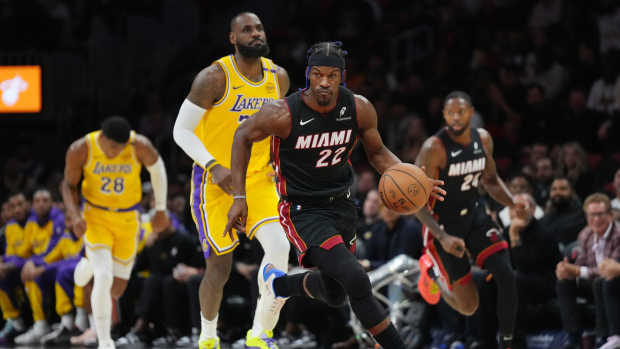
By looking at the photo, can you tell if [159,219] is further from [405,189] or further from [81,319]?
[405,189]

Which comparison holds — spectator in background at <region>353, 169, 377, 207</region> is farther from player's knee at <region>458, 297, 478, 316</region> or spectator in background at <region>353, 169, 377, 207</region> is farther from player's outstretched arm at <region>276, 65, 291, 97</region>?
player's outstretched arm at <region>276, 65, 291, 97</region>

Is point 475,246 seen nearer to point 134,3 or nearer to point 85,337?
point 85,337

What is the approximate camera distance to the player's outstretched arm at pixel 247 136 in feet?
16.9

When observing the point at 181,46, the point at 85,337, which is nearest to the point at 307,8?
the point at 181,46

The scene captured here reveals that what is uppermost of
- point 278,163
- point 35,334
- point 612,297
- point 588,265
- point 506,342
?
point 278,163

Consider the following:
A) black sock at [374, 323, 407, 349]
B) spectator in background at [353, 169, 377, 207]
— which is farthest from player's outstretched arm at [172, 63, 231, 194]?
spectator in background at [353, 169, 377, 207]

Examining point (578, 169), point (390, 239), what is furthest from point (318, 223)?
point (578, 169)

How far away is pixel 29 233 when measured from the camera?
11.4 metres

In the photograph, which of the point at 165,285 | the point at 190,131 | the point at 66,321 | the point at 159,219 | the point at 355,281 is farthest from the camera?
the point at 66,321

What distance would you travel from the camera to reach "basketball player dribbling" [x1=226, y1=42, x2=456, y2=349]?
5129 mm

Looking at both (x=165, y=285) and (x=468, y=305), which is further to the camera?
(x=165, y=285)

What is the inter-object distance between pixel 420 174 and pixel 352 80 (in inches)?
343

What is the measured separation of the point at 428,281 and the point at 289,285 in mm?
2547

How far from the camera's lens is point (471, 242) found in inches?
281
